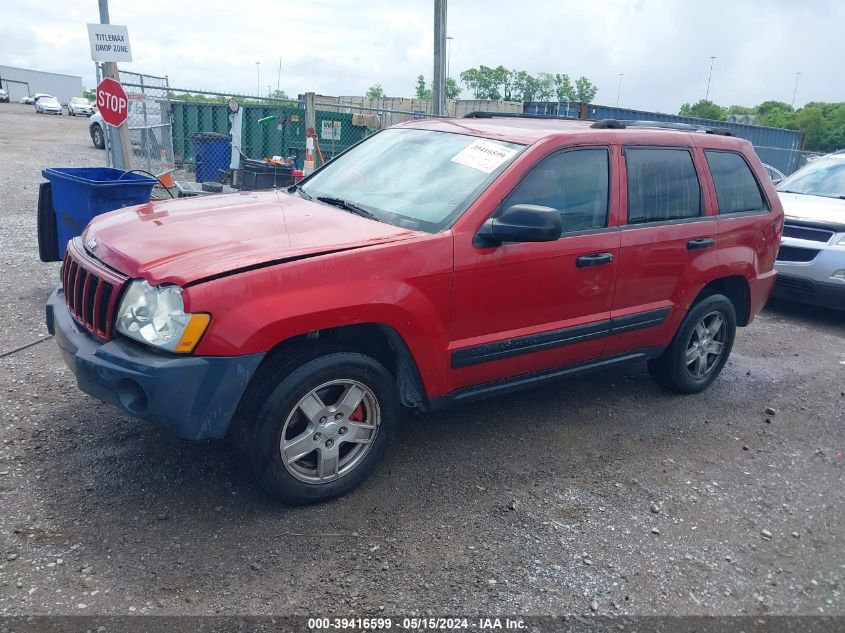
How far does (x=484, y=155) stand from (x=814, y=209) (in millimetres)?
5614

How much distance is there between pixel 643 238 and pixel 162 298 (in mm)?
2859

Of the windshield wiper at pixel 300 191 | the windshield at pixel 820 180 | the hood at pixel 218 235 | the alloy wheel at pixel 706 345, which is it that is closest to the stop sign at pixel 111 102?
the windshield wiper at pixel 300 191

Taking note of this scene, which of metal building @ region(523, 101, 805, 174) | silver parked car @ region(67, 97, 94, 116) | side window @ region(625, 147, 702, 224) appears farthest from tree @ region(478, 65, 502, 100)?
side window @ region(625, 147, 702, 224)

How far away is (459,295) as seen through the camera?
3.54 metres

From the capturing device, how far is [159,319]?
115 inches

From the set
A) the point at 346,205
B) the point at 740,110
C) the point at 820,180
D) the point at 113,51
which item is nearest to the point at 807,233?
the point at 820,180

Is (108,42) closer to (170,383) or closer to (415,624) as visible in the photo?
(170,383)

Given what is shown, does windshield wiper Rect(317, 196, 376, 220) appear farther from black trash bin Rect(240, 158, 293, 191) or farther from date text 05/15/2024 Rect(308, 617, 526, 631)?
black trash bin Rect(240, 158, 293, 191)

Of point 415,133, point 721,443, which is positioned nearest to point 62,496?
point 415,133

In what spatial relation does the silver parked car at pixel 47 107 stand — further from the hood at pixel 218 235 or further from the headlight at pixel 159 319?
the headlight at pixel 159 319

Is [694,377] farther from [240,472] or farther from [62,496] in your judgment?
[62,496]

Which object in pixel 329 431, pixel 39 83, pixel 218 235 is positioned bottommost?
pixel 329 431

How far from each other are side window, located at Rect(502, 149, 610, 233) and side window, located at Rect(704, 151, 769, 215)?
1149 mm

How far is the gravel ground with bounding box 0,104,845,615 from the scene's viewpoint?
9.35 feet
